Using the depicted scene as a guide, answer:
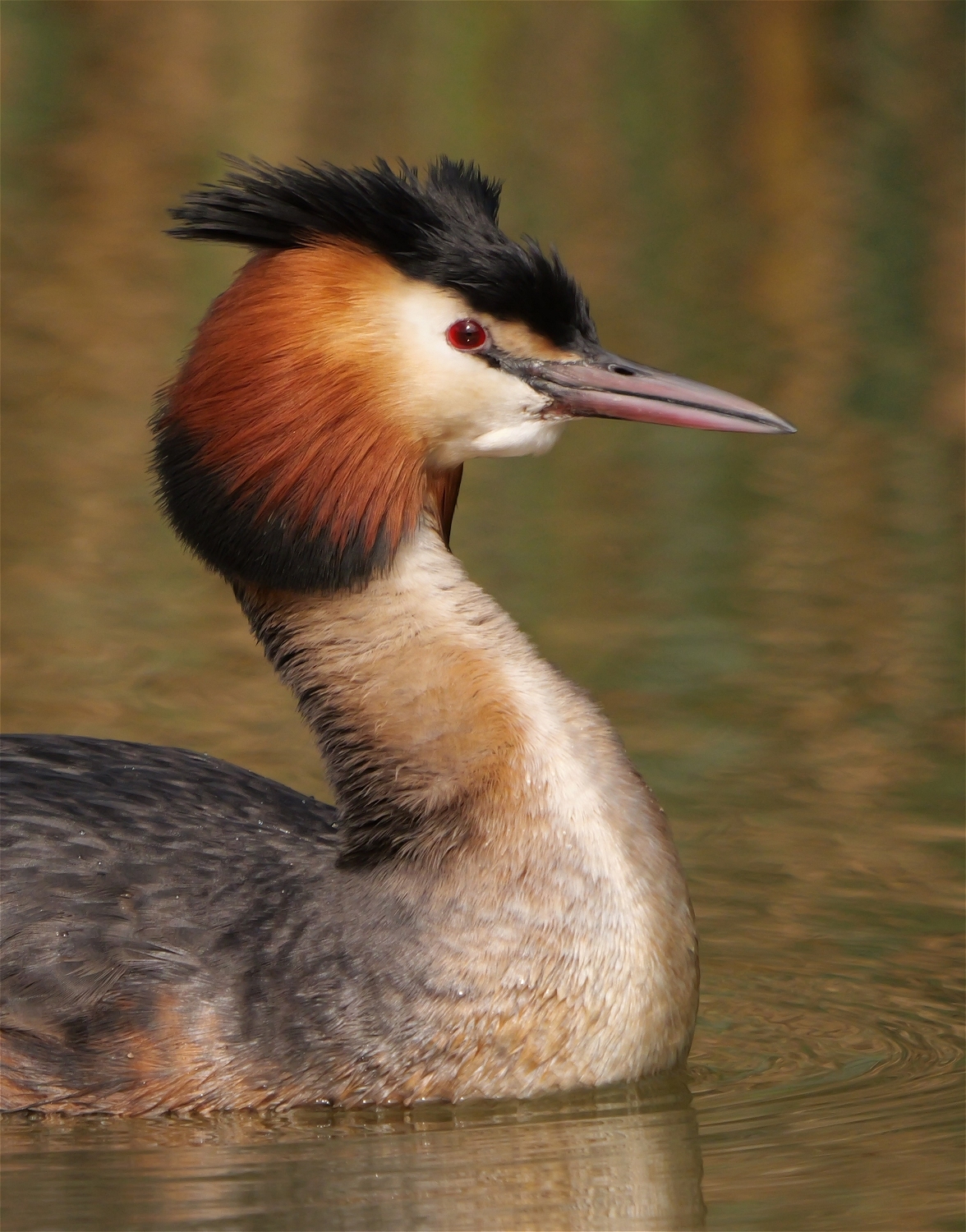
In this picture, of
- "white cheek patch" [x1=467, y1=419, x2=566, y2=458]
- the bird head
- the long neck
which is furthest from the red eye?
the long neck

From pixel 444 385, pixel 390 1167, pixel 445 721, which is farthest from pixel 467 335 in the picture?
pixel 390 1167

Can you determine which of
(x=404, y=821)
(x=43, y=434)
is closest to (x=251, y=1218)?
(x=404, y=821)

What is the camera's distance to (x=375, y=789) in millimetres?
5859

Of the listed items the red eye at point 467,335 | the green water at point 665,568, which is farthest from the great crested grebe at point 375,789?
the green water at point 665,568

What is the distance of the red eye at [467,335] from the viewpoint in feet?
19.1

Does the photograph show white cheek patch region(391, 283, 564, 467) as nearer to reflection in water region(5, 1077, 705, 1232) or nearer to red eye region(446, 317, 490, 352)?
red eye region(446, 317, 490, 352)

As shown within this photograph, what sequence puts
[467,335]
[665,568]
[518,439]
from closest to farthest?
1. [467,335]
2. [518,439]
3. [665,568]

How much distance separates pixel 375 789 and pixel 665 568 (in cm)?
489

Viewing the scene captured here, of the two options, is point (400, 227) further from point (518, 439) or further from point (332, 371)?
point (518, 439)

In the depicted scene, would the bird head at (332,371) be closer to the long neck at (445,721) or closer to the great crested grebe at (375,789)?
the great crested grebe at (375,789)

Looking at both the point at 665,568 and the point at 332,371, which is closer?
the point at 332,371

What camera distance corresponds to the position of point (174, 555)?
11.0 m

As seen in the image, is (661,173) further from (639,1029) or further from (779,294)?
(639,1029)

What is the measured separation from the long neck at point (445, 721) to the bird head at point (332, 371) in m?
0.11
